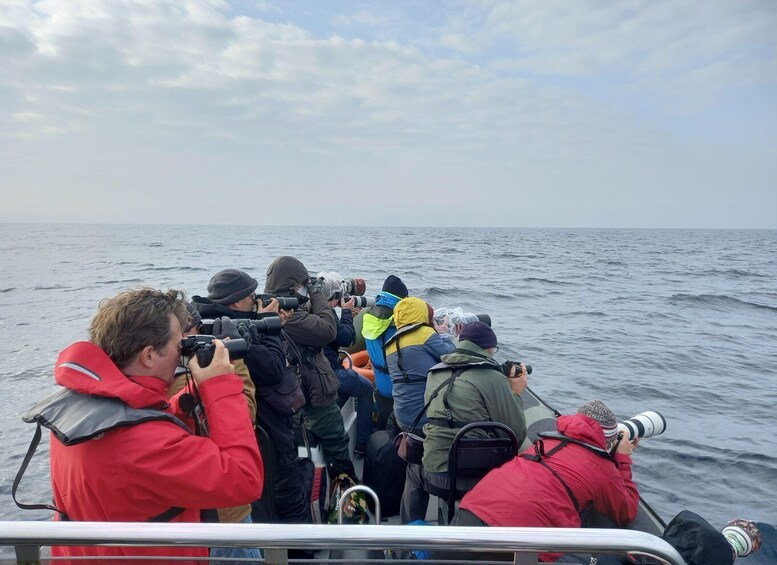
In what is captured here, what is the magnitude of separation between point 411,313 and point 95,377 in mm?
2698

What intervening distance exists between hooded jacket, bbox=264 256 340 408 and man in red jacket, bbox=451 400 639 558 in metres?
1.46

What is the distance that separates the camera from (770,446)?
7.04m

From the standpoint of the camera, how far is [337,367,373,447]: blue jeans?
4855 mm

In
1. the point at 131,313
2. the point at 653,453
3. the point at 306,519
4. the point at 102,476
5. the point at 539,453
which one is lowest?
the point at 653,453

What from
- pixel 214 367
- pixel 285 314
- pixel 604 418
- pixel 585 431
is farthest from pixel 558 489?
pixel 285 314

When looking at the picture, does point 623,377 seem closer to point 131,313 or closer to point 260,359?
point 260,359

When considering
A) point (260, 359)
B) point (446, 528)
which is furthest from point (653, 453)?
point (446, 528)

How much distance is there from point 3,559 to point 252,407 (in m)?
1.22

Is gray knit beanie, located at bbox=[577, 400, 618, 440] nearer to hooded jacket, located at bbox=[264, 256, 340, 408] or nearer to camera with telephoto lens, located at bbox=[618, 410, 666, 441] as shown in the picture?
camera with telephoto lens, located at bbox=[618, 410, 666, 441]

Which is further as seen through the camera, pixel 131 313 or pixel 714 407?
pixel 714 407

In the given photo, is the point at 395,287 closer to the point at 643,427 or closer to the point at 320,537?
the point at 643,427

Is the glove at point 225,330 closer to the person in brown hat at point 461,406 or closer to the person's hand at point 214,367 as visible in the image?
the person's hand at point 214,367

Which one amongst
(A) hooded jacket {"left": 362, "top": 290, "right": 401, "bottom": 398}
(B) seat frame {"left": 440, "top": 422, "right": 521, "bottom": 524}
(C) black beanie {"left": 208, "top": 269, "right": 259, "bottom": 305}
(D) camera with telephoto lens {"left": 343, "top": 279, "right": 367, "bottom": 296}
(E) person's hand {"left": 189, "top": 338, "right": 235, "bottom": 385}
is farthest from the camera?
(D) camera with telephoto lens {"left": 343, "top": 279, "right": 367, "bottom": 296}

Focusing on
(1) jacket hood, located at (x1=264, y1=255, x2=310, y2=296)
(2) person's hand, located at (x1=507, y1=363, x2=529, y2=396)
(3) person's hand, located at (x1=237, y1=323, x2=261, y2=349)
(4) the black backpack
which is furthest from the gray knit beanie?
(1) jacket hood, located at (x1=264, y1=255, x2=310, y2=296)
